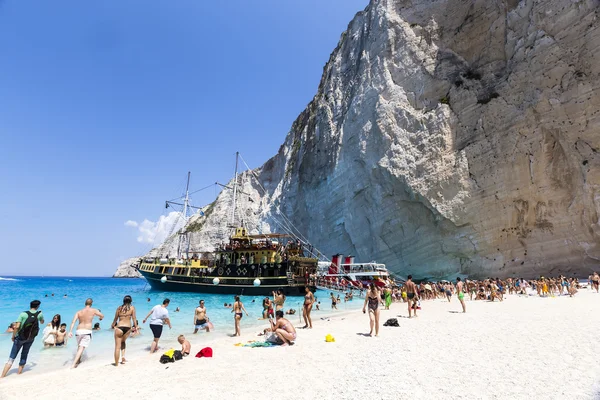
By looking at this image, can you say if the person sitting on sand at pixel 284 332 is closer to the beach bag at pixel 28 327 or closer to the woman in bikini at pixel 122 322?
the woman in bikini at pixel 122 322

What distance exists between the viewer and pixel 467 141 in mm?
32969

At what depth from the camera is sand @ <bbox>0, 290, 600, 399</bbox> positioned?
5.09m

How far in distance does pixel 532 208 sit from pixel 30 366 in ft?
112

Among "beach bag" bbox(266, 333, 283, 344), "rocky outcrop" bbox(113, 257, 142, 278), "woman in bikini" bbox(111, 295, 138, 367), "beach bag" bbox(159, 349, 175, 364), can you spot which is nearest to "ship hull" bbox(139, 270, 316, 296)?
"beach bag" bbox(266, 333, 283, 344)

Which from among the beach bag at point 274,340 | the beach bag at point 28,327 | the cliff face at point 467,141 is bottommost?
→ the beach bag at point 274,340

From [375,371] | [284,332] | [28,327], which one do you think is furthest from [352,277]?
[28,327]

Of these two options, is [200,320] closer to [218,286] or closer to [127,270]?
[218,286]

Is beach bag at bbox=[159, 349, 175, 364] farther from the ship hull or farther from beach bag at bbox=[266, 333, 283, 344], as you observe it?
the ship hull

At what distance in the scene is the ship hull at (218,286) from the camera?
33.2 metres

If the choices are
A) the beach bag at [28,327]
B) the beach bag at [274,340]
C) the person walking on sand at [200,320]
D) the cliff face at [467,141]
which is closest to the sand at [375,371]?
the beach bag at [274,340]

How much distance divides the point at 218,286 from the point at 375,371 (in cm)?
3221

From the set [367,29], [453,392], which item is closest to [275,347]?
[453,392]

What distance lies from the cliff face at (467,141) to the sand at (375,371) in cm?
2212

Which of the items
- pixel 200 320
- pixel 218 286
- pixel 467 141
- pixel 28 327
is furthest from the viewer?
pixel 218 286
